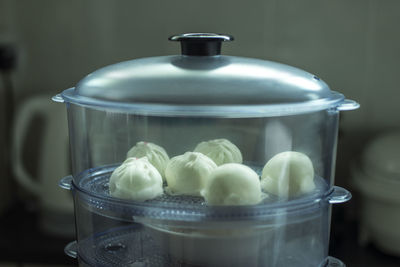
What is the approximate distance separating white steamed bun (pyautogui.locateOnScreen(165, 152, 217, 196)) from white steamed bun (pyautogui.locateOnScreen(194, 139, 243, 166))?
0.02 metres

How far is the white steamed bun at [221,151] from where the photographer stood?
1.85ft

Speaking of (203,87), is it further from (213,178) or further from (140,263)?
(140,263)

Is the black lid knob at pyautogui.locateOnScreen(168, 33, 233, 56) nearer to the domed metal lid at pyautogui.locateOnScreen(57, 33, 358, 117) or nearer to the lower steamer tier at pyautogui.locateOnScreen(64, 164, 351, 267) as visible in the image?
the domed metal lid at pyautogui.locateOnScreen(57, 33, 358, 117)

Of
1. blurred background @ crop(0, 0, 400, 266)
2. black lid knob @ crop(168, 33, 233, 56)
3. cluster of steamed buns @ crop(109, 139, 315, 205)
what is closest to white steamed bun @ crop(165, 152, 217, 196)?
cluster of steamed buns @ crop(109, 139, 315, 205)

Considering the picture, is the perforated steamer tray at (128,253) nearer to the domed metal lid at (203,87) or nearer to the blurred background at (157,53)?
the domed metal lid at (203,87)

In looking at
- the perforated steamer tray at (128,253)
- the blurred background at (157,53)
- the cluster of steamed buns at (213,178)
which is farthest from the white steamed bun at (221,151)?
the blurred background at (157,53)

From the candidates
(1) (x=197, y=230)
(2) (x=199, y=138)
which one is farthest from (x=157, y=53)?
(1) (x=197, y=230)

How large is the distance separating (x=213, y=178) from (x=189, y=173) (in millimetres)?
31

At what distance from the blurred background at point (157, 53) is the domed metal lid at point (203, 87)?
2.03 ft

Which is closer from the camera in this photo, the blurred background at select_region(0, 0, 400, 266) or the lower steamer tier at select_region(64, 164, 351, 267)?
the lower steamer tier at select_region(64, 164, 351, 267)

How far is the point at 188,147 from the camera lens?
60cm

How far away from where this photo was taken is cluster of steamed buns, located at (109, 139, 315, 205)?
0.51 meters

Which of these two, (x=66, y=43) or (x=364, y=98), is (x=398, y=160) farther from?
(x=66, y=43)

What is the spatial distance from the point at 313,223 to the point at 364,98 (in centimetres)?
77
